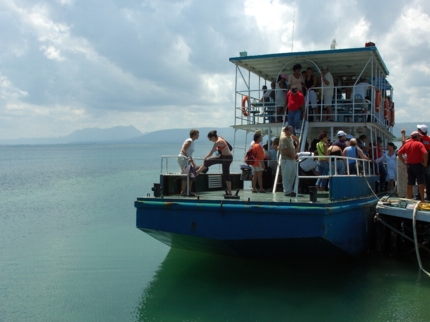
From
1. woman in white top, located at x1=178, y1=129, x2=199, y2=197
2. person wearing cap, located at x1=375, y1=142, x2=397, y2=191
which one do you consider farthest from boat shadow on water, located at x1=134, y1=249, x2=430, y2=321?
→ person wearing cap, located at x1=375, y1=142, x2=397, y2=191

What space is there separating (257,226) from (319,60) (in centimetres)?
684

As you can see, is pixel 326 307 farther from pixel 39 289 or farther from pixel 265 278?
pixel 39 289

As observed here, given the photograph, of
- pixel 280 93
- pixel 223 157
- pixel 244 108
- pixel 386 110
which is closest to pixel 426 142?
pixel 280 93

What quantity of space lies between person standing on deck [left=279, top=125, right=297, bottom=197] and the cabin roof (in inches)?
160

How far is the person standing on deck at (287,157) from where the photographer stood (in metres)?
9.93

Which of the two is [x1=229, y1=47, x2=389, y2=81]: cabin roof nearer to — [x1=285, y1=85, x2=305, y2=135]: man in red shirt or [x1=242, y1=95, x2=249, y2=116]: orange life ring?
[x1=242, y1=95, x2=249, y2=116]: orange life ring

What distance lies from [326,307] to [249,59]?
7.44 meters

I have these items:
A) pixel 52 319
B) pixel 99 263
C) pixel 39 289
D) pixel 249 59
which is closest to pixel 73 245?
pixel 99 263

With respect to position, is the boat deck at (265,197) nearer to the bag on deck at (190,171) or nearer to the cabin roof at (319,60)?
the bag on deck at (190,171)

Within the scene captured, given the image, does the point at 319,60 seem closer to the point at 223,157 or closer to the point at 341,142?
the point at 341,142

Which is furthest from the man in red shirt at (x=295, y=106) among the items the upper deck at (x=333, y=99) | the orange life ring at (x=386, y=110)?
the orange life ring at (x=386, y=110)

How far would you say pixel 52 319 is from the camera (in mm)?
8469

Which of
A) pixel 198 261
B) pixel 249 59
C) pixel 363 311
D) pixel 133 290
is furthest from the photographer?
pixel 249 59

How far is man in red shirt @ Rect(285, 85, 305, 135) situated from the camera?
41.6ft
